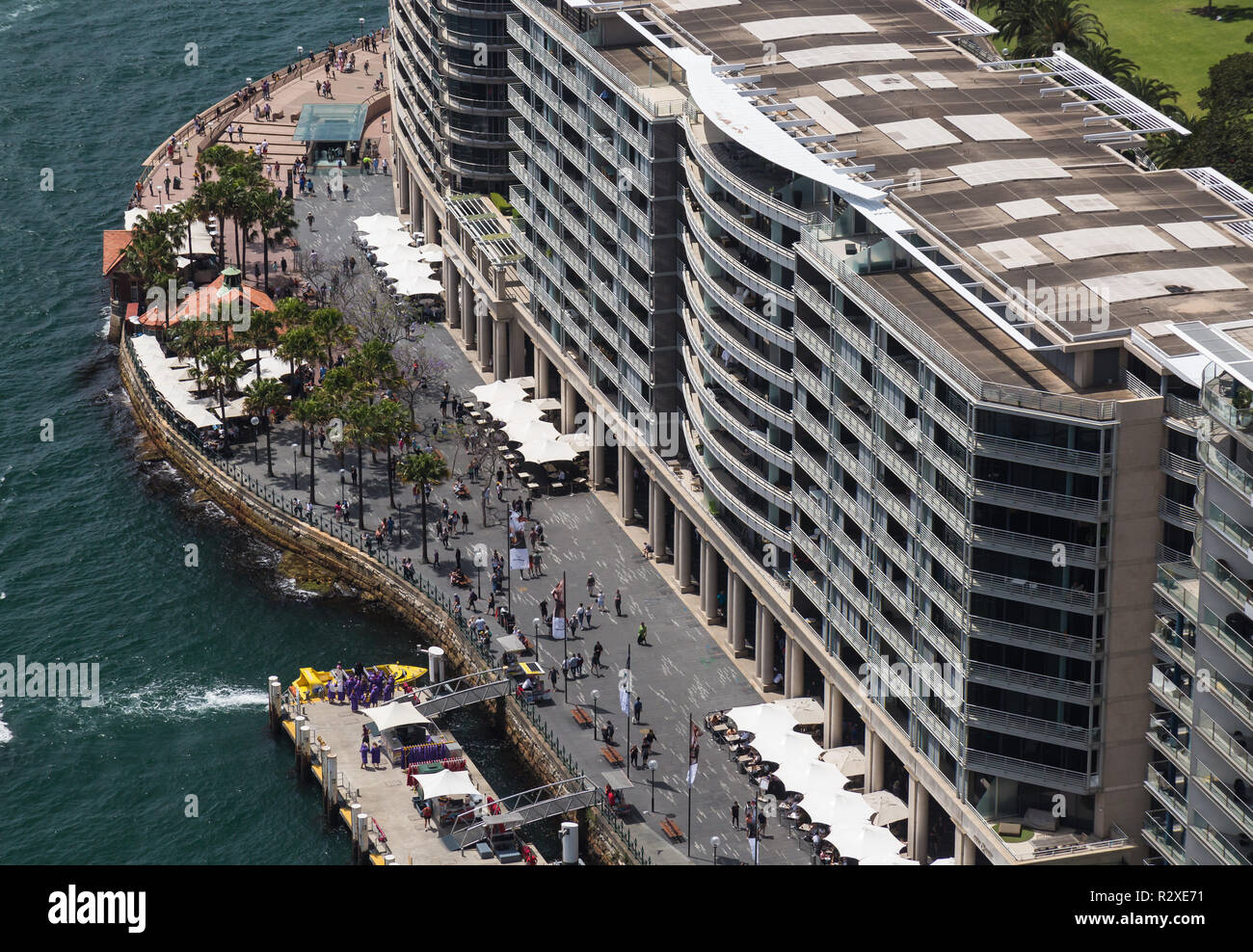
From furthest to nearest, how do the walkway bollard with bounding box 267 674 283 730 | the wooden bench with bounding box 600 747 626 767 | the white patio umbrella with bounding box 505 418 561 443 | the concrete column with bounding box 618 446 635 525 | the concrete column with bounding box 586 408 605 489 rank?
the white patio umbrella with bounding box 505 418 561 443, the concrete column with bounding box 586 408 605 489, the concrete column with bounding box 618 446 635 525, the walkway bollard with bounding box 267 674 283 730, the wooden bench with bounding box 600 747 626 767

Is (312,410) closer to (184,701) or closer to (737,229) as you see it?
(184,701)

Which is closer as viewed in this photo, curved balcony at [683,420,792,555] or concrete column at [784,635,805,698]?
concrete column at [784,635,805,698]

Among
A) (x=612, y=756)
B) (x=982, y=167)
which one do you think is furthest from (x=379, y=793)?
(x=982, y=167)

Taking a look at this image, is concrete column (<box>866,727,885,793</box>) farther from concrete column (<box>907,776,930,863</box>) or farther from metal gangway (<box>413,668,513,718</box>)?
metal gangway (<box>413,668,513,718</box>)

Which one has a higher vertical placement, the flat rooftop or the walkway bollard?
the flat rooftop

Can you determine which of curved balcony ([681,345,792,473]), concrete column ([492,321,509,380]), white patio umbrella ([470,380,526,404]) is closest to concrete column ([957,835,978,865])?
curved balcony ([681,345,792,473])
